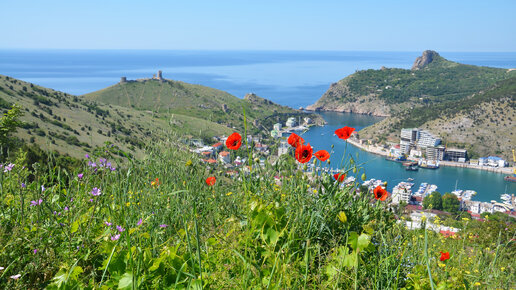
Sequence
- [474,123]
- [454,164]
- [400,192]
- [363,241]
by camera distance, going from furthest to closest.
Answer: [474,123] < [454,164] < [400,192] < [363,241]

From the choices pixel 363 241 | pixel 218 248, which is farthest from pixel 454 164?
pixel 218 248

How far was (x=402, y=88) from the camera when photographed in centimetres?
12075

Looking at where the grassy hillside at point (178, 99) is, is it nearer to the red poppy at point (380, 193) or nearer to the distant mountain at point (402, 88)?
the distant mountain at point (402, 88)

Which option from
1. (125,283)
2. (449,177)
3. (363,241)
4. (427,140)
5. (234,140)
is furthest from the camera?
(427,140)

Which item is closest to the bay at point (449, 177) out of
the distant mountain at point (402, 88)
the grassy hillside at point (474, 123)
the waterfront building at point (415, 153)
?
the waterfront building at point (415, 153)

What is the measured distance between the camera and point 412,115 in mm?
82312

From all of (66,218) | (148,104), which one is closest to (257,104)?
(148,104)

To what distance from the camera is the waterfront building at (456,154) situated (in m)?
62.0

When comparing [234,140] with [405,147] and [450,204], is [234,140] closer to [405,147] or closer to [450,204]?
[450,204]

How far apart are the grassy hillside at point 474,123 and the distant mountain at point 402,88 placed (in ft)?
85.1

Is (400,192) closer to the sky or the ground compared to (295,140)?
closer to the ground

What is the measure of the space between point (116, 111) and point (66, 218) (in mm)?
70238

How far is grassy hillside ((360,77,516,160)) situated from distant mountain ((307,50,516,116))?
85.1 feet

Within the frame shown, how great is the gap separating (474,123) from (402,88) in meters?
54.6
